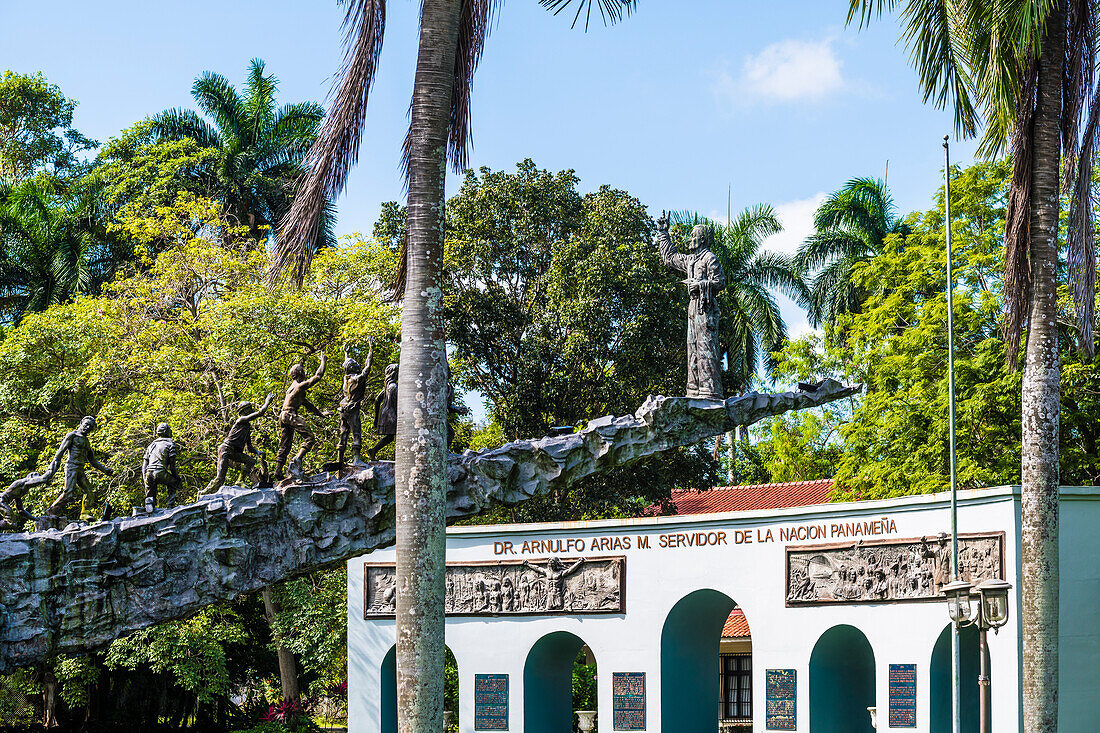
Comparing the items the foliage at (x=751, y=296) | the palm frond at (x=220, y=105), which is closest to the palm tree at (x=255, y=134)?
the palm frond at (x=220, y=105)

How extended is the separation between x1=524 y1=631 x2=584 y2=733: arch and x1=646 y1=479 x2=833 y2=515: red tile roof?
892cm

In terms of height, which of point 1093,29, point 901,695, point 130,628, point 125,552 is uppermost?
point 1093,29

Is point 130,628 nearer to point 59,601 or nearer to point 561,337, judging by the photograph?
point 59,601

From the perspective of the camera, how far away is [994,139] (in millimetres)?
15445

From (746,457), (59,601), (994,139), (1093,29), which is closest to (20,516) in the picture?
(59,601)

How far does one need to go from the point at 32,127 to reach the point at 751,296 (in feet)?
76.8

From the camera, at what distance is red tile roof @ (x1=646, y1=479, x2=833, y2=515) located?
32312 millimetres

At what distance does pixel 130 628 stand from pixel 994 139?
39.3 feet

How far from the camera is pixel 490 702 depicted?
22719mm

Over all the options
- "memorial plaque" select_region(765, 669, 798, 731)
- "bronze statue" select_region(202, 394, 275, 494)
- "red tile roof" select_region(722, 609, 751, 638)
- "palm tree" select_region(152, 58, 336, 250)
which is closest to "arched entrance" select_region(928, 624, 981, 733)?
"memorial plaque" select_region(765, 669, 798, 731)

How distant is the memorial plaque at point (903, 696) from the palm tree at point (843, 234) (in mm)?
18740

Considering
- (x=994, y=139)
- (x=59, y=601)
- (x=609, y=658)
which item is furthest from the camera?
(x=609, y=658)

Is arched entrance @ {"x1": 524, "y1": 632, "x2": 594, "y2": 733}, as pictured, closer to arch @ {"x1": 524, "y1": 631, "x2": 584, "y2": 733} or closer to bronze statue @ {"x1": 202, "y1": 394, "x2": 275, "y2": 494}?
arch @ {"x1": 524, "y1": 631, "x2": 584, "y2": 733}

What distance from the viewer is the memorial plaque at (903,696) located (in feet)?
62.3
